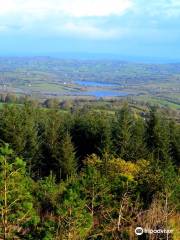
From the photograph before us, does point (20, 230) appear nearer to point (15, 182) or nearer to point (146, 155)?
point (15, 182)

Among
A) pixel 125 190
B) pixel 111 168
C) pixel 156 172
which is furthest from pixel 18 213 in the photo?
pixel 111 168

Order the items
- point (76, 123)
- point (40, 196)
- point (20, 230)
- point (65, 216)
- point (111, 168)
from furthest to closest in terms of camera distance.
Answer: point (76, 123) → point (111, 168) → point (40, 196) → point (20, 230) → point (65, 216)

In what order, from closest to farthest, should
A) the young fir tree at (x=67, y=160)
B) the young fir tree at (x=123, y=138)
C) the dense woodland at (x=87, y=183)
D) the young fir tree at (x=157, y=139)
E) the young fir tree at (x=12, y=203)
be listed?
the young fir tree at (x=12, y=203) → the dense woodland at (x=87, y=183) → the young fir tree at (x=67, y=160) → the young fir tree at (x=123, y=138) → the young fir tree at (x=157, y=139)

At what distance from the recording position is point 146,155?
144 feet

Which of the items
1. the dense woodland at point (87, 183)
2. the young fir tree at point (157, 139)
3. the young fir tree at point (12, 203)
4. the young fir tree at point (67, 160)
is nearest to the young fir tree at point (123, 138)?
the dense woodland at point (87, 183)

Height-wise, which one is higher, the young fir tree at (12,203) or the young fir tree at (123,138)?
the young fir tree at (12,203)

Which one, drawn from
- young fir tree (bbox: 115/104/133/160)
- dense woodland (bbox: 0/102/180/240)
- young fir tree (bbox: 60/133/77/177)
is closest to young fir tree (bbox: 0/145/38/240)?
dense woodland (bbox: 0/102/180/240)

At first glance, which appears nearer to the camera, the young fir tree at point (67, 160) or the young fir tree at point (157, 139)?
the young fir tree at point (67, 160)

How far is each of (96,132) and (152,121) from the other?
275 inches

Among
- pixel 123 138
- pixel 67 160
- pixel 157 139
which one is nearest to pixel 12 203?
pixel 67 160

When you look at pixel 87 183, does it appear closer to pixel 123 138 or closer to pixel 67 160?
pixel 67 160

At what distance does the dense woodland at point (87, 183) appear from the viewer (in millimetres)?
17484

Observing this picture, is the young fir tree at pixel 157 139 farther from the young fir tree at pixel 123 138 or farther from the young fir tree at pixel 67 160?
the young fir tree at pixel 67 160

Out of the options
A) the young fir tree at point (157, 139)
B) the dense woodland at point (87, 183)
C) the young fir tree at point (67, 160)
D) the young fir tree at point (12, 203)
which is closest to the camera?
the young fir tree at point (12, 203)
